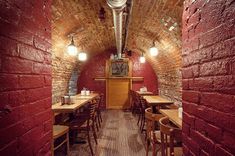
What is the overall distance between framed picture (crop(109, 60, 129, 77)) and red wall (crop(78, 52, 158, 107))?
0.32m

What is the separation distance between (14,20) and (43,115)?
2.26 ft

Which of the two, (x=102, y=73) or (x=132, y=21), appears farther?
(x=102, y=73)

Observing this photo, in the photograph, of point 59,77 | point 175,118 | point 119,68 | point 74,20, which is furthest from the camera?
point 119,68

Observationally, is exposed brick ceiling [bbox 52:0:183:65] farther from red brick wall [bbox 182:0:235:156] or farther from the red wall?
the red wall

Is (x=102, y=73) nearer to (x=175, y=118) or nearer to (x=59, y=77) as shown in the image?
(x=59, y=77)

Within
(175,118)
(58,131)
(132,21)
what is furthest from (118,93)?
(175,118)

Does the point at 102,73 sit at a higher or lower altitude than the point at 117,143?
higher

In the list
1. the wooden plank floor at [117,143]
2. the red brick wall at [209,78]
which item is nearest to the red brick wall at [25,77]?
the red brick wall at [209,78]

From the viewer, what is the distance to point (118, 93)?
8.74m

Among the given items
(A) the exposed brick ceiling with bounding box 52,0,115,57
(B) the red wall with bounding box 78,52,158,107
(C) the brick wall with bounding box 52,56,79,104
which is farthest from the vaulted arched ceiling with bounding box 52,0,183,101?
(B) the red wall with bounding box 78,52,158,107

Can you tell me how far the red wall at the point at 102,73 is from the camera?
8.64 m

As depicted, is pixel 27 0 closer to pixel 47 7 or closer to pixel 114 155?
pixel 47 7

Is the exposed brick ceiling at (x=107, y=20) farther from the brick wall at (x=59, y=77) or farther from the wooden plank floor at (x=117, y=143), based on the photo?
the wooden plank floor at (x=117, y=143)

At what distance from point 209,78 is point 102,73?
7.71 metres
